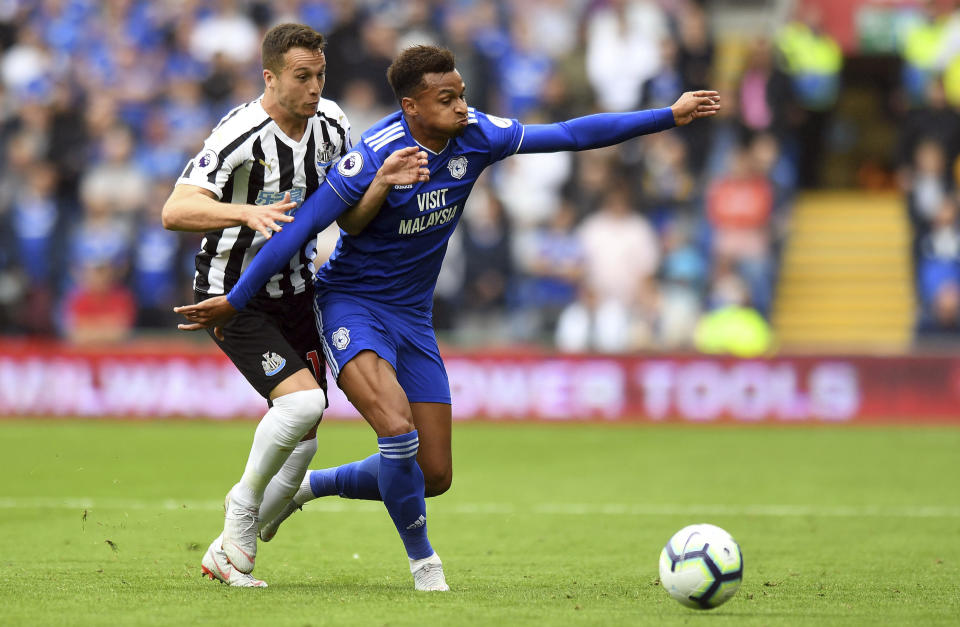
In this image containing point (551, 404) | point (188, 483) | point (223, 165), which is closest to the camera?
point (223, 165)

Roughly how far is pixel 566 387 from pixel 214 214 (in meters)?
Result: 9.96

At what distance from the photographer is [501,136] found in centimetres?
→ 686

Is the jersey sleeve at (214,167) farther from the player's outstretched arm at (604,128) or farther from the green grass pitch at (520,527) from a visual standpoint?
the green grass pitch at (520,527)

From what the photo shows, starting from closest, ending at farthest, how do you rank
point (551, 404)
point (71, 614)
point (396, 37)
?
point (71, 614)
point (551, 404)
point (396, 37)

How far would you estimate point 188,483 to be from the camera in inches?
454

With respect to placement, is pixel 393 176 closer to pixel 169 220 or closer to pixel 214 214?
pixel 214 214

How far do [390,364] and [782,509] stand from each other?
449 centimetres

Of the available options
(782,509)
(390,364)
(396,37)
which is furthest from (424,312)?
(396,37)

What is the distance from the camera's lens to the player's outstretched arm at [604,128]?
686 cm

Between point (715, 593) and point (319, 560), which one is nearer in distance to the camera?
point (715, 593)

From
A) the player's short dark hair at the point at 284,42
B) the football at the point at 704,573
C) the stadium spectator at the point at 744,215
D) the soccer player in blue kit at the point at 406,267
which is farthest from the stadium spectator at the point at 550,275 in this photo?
the football at the point at 704,573

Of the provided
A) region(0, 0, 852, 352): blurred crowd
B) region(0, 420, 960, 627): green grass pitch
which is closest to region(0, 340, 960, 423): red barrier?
region(0, 420, 960, 627): green grass pitch

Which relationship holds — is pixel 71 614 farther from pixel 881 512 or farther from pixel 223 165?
pixel 881 512

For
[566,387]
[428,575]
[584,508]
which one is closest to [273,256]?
[428,575]
